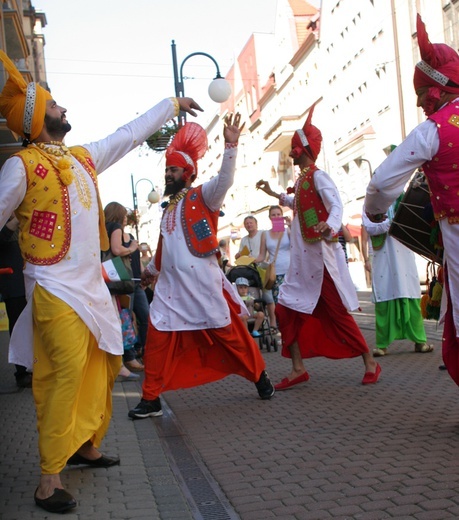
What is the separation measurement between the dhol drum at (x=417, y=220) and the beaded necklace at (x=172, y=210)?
1.96 m

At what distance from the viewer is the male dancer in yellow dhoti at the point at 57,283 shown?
4.85 m

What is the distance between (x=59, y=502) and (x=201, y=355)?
323cm

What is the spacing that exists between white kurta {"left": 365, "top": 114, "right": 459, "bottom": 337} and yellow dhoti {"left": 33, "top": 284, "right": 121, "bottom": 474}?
1.86 m

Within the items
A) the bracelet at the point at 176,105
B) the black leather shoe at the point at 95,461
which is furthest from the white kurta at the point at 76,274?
the black leather shoe at the point at 95,461

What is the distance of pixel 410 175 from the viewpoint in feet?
18.4

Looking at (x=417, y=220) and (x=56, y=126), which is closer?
(x=56, y=126)

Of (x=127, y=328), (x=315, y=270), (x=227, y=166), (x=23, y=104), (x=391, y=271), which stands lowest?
(x=127, y=328)

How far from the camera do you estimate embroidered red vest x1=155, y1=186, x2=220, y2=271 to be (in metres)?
7.64

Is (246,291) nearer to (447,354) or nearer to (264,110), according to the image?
(447,354)

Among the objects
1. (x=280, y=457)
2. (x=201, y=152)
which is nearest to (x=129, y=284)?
(x=201, y=152)

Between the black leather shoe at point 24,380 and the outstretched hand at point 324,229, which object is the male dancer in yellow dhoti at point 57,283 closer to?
the outstretched hand at point 324,229

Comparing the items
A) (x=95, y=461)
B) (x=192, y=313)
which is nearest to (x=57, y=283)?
(x=95, y=461)

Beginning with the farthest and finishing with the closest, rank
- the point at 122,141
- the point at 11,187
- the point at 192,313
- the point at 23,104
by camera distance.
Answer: the point at 192,313, the point at 122,141, the point at 23,104, the point at 11,187

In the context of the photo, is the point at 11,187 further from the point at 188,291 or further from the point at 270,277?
the point at 270,277
